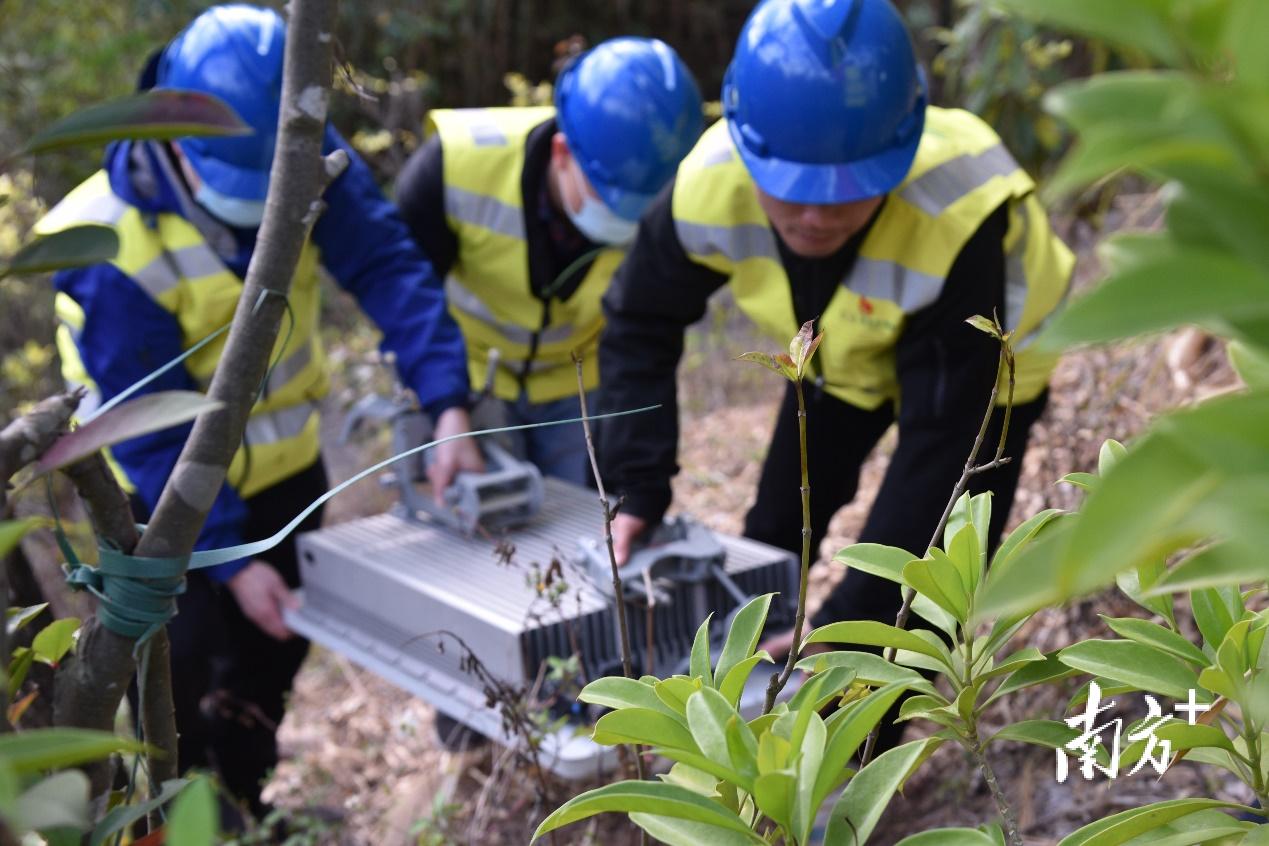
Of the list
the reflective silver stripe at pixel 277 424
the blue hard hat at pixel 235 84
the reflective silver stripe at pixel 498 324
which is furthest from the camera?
the reflective silver stripe at pixel 498 324

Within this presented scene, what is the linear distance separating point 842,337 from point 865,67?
56 cm

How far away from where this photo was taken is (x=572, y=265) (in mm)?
3146

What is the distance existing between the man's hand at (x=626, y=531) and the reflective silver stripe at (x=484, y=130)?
3.98 feet

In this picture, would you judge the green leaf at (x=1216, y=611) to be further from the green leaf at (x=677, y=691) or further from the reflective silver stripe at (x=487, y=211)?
the reflective silver stripe at (x=487, y=211)

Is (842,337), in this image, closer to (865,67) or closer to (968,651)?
(865,67)

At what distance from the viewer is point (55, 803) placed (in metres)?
0.58

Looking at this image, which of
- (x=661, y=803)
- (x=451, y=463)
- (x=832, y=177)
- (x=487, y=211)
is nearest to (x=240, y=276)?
(x=451, y=463)

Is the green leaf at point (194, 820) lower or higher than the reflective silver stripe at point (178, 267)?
higher

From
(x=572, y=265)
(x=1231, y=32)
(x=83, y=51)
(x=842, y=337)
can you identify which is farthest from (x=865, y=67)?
(x=83, y=51)

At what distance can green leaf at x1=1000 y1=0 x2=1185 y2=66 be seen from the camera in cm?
48

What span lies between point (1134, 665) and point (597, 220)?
7.28 ft

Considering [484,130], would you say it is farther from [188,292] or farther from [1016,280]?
[1016,280]

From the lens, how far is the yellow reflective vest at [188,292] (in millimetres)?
2482

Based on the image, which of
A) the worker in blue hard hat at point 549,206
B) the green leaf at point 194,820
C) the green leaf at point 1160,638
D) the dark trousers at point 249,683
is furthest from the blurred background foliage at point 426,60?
the green leaf at point 194,820
